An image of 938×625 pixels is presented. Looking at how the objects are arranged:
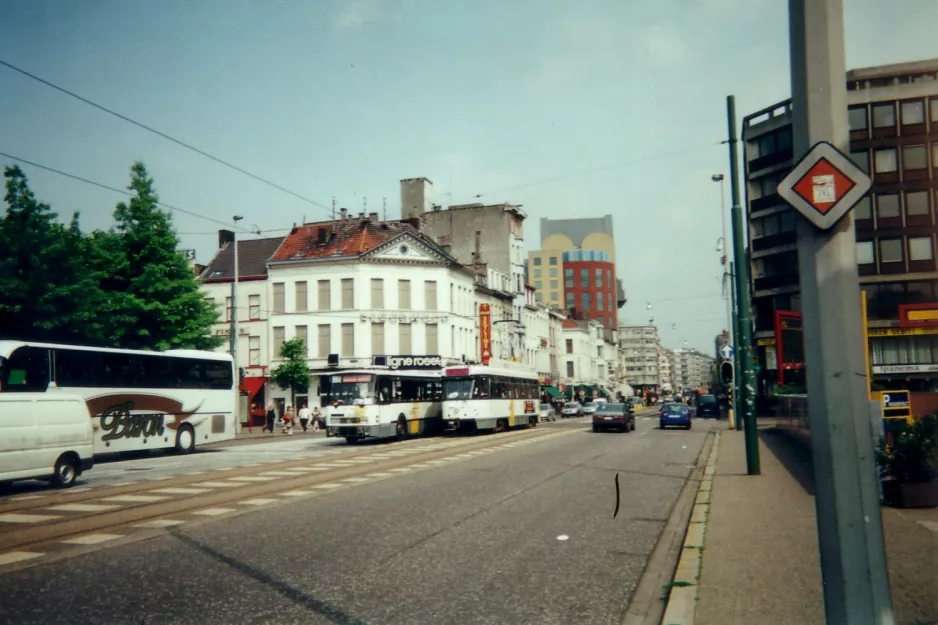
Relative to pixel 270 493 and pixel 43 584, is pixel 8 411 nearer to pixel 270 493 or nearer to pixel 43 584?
pixel 270 493

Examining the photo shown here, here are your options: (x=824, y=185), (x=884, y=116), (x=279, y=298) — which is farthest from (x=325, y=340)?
(x=824, y=185)

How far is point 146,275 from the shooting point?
1665 inches

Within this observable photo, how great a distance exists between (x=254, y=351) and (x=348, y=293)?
27.3ft

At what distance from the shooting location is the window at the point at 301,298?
186ft

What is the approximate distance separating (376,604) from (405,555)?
6.69ft

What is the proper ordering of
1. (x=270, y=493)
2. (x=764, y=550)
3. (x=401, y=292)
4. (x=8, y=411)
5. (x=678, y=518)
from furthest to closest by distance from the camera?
1. (x=401, y=292)
2. (x=8, y=411)
3. (x=270, y=493)
4. (x=678, y=518)
5. (x=764, y=550)

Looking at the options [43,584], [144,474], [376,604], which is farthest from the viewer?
[144,474]

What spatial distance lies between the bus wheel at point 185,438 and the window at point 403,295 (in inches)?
1139

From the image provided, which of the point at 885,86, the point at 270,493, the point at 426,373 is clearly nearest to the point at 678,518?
the point at 270,493

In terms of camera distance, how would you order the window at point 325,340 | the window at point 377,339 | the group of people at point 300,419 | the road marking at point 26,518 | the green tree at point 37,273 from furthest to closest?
1. the window at point 325,340
2. the window at point 377,339
3. the group of people at point 300,419
4. the green tree at point 37,273
5. the road marking at point 26,518

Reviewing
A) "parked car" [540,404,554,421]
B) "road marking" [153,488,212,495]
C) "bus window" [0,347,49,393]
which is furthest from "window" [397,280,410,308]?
"road marking" [153,488,212,495]

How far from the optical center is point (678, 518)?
11555 mm

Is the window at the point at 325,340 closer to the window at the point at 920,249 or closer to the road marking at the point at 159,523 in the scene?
the window at the point at 920,249

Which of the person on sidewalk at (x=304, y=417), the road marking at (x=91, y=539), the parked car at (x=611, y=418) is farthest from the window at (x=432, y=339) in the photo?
the road marking at (x=91, y=539)
